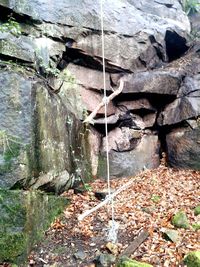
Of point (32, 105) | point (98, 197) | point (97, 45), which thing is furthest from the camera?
point (97, 45)

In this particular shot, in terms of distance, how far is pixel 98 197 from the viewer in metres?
7.51

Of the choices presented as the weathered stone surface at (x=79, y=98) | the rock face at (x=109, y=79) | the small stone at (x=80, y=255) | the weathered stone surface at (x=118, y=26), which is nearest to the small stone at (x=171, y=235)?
the small stone at (x=80, y=255)

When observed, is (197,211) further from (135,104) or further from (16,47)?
(16,47)

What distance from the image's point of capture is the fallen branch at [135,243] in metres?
5.14

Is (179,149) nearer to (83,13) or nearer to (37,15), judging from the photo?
(83,13)

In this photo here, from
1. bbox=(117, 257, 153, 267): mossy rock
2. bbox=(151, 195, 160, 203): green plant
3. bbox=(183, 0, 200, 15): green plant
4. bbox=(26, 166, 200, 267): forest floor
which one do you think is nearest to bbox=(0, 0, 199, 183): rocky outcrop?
bbox=(26, 166, 200, 267): forest floor

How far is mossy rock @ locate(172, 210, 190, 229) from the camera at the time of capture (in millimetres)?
5870

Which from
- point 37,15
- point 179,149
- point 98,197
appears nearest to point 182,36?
point 179,149

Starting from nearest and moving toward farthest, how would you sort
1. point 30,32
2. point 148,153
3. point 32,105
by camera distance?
1. point 32,105
2. point 30,32
3. point 148,153

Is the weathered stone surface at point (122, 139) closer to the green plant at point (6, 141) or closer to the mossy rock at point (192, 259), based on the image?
the green plant at point (6, 141)

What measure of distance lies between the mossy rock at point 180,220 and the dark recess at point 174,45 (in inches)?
305

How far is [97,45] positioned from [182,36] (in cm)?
407

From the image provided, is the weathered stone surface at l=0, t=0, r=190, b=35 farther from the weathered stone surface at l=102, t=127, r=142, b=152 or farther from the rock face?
the weathered stone surface at l=102, t=127, r=142, b=152

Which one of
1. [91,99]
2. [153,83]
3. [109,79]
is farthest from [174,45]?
[91,99]
